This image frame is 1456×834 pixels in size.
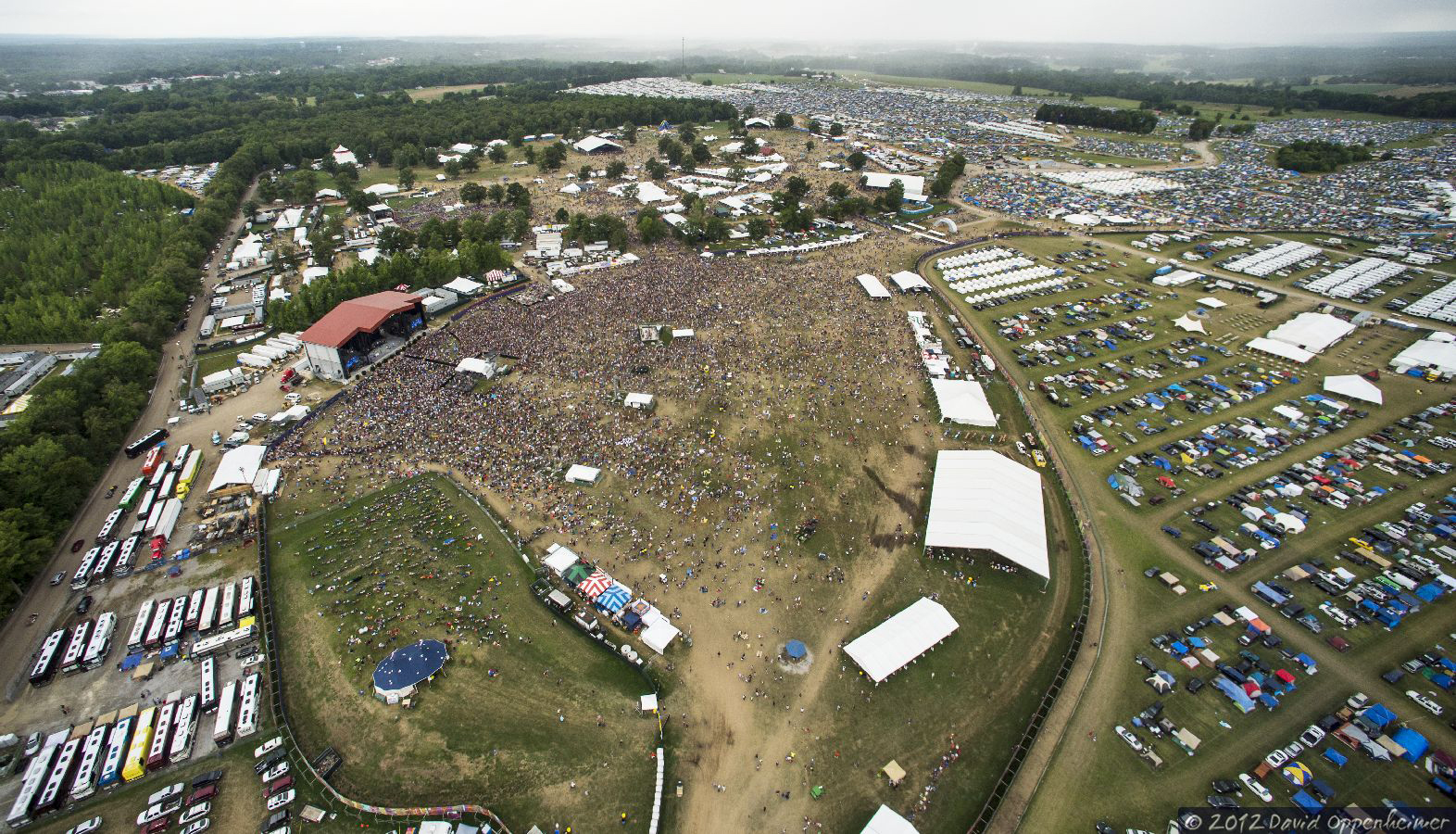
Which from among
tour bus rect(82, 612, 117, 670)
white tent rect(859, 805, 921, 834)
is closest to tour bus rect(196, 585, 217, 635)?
tour bus rect(82, 612, 117, 670)

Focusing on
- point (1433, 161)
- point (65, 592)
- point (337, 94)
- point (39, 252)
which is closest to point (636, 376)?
point (65, 592)

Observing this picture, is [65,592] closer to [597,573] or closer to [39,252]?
[597,573]

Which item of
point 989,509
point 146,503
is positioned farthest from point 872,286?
point 146,503

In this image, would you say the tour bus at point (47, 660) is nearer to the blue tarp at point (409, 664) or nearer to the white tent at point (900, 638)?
the blue tarp at point (409, 664)

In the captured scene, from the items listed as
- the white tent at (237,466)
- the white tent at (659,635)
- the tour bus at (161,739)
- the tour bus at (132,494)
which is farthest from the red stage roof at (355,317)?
the white tent at (659,635)

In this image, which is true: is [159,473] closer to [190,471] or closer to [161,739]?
[190,471]

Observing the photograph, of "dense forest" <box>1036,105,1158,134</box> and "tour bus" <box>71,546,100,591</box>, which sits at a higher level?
"dense forest" <box>1036,105,1158,134</box>

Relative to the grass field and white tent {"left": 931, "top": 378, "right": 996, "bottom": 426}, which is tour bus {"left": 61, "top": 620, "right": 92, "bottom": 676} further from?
white tent {"left": 931, "top": 378, "right": 996, "bottom": 426}
